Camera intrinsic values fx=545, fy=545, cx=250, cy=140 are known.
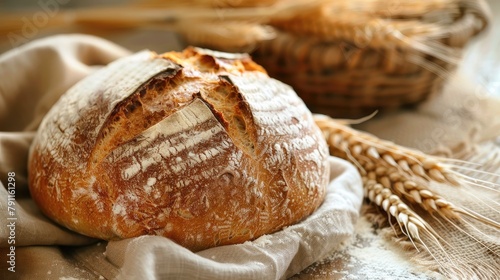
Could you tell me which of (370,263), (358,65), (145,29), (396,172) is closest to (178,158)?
(370,263)

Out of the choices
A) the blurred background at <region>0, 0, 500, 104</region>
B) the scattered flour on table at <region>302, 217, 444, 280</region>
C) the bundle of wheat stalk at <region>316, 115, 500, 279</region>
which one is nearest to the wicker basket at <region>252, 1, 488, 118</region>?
the blurred background at <region>0, 0, 500, 104</region>

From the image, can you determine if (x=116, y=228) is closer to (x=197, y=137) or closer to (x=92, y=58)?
(x=197, y=137)

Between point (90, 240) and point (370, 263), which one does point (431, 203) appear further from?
point (90, 240)

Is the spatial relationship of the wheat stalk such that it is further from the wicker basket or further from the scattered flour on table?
the wicker basket

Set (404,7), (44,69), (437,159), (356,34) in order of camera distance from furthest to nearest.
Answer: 1. (404,7)
2. (356,34)
3. (44,69)
4. (437,159)

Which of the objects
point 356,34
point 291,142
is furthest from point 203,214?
point 356,34

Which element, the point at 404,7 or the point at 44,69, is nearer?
the point at 44,69

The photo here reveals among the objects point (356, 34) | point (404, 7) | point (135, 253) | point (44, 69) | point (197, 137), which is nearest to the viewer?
point (135, 253)
